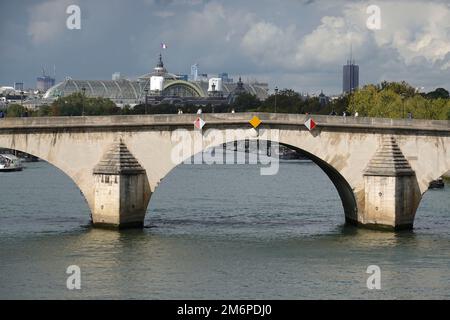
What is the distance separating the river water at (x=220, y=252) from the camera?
3491 centimetres

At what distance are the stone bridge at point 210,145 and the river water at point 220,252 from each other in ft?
5.01

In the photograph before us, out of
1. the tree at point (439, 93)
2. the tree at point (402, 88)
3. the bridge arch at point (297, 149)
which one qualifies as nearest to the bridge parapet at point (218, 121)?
the bridge arch at point (297, 149)

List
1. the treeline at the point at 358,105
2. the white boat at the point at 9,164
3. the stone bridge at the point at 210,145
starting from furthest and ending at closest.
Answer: the white boat at the point at 9,164 → the treeline at the point at 358,105 → the stone bridge at the point at 210,145

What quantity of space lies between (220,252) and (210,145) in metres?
8.26

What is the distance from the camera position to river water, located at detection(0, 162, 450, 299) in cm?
3491

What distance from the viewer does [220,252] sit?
42.0 metres

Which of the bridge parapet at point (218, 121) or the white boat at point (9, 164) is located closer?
the bridge parapet at point (218, 121)

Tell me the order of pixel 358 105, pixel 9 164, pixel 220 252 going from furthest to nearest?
1. pixel 358 105
2. pixel 9 164
3. pixel 220 252

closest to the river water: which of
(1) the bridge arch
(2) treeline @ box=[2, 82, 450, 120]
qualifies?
(1) the bridge arch

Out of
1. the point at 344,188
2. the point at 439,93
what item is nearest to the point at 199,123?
the point at 344,188

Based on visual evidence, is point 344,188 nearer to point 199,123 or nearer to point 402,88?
point 199,123

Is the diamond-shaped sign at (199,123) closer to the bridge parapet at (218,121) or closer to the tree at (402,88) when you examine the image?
the bridge parapet at (218,121)

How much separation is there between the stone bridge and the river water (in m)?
1.53
